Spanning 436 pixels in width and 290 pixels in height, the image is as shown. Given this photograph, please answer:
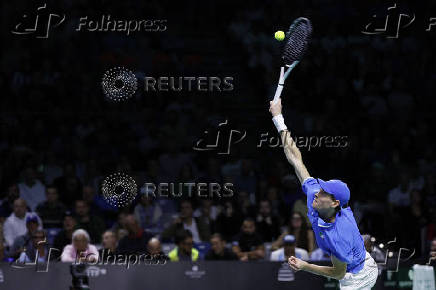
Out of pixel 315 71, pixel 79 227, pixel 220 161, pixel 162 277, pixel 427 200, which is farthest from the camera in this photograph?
pixel 315 71

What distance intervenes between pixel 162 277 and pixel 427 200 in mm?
4593

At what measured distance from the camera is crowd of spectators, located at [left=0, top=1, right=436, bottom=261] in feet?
46.2

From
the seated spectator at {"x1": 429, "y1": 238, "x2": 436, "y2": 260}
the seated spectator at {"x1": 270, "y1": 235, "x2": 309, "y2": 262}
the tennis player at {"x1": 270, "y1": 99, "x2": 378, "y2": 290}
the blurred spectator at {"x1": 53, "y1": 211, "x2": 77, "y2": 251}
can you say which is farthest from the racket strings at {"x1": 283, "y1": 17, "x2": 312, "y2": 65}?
the blurred spectator at {"x1": 53, "y1": 211, "x2": 77, "y2": 251}

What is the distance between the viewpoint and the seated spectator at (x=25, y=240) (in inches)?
524

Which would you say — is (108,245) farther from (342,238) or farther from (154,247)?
(342,238)

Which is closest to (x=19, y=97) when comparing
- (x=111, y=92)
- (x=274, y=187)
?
(x=111, y=92)

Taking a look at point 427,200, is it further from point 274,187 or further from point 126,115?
point 126,115

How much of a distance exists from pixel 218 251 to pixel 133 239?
45.5 inches

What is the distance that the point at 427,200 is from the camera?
49.6 feet

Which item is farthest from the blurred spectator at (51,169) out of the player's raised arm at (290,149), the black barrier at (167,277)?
the player's raised arm at (290,149)

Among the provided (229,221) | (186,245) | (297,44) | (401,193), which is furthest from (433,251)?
(297,44)

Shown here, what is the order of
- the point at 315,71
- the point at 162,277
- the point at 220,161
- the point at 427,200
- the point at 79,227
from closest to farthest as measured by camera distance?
the point at 162,277 → the point at 79,227 → the point at 427,200 → the point at 220,161 → the point at 315,71

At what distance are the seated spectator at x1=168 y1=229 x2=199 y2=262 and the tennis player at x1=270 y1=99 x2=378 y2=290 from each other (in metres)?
5.04

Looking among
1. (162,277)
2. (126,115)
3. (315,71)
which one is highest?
(315,71)
